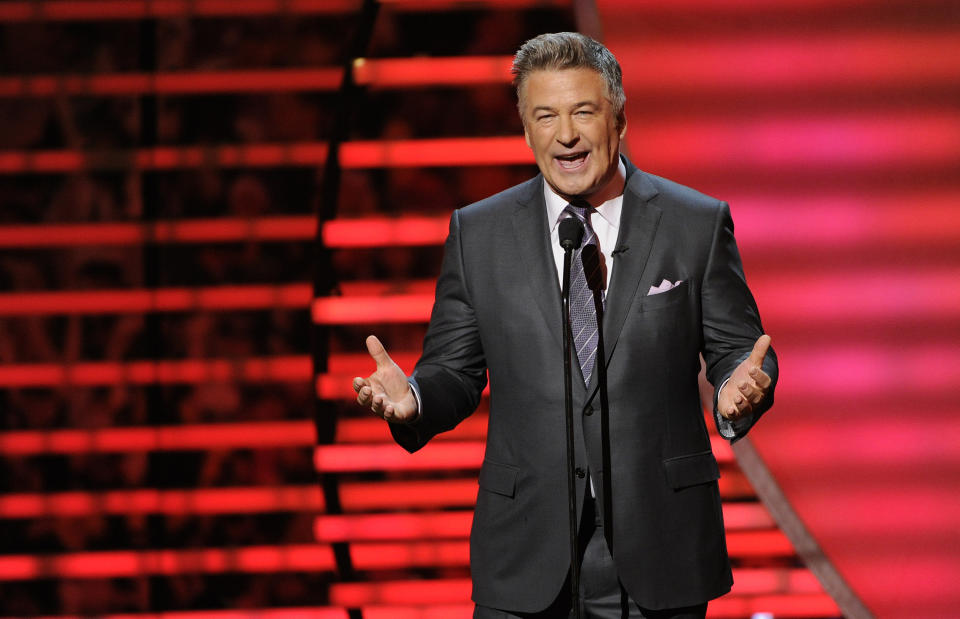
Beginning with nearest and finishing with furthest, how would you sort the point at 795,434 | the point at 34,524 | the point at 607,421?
the point at 607,421 < the point at 795,434 < the point at 34,524

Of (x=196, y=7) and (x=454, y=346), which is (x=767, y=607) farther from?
(x=196, y=7)

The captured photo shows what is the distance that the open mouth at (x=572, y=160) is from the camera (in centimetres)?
185

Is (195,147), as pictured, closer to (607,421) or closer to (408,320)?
(408,320)

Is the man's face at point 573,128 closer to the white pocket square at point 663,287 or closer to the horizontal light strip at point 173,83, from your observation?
the white pocket square at point 663,287

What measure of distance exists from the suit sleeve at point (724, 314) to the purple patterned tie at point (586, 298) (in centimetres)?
20

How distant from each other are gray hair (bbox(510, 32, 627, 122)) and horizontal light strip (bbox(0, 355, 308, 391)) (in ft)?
5.97

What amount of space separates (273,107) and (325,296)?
671mm

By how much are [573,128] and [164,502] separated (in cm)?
234

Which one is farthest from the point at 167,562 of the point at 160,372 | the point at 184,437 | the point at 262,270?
the point at 262,270

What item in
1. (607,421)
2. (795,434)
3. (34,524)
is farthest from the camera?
(34,524)

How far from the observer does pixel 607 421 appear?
1763 mm

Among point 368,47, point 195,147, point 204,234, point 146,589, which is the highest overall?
point 368,47

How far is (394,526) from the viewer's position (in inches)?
136

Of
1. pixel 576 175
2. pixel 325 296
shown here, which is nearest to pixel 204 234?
pixel 325 296
